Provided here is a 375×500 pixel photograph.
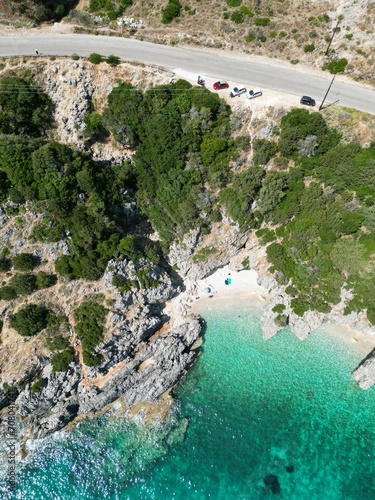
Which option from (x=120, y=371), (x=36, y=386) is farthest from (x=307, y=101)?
(x=36, y=386)

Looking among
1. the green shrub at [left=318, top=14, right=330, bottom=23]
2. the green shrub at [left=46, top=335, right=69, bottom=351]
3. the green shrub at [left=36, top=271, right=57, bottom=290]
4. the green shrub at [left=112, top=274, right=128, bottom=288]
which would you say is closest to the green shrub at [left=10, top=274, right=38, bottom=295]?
the green shrub at [left=36, top=271, right=57, bottom=290]

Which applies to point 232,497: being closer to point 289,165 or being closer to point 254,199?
point 254,199

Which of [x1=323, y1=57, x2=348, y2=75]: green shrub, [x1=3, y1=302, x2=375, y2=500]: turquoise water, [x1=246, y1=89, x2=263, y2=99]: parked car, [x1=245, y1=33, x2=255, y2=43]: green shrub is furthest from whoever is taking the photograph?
[x1=245, y1=33, x2=255, y2=43]: green shrub

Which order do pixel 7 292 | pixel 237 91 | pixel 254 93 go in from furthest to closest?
pixel 237 91, pixel 254 93, pixel 7 292

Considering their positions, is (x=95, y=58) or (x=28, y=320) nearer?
(x=28, y=320)

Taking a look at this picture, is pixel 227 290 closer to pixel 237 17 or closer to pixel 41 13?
pixel 237 17

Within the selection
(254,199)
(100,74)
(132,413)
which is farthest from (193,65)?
(132,413)

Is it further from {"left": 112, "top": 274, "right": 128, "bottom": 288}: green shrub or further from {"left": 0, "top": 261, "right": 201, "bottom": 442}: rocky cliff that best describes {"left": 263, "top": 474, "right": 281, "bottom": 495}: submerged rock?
{"left": 112, "top": 274, "right": 128, "bottom": 288}: green shrub
